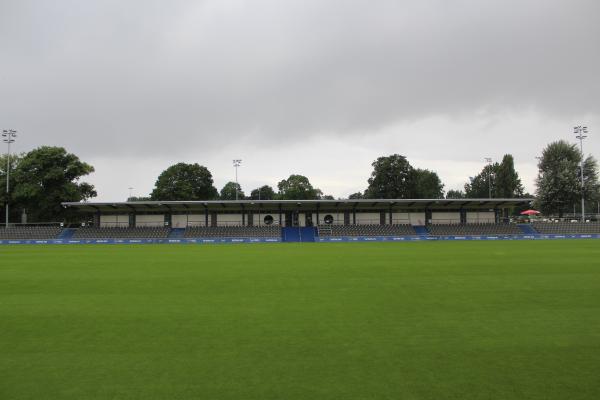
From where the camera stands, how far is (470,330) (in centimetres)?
679

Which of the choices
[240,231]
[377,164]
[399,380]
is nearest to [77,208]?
[240,231]

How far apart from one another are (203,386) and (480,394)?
124 inches

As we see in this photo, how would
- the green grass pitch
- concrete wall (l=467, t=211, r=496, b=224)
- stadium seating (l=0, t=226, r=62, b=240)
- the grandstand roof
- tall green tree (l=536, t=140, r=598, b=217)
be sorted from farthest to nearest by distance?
1. tall green tree (l=536, t=140, r=598, b=217)
2. concrete wall (l=467, t=211, r=496, b=224)
3. the grandstand roof
4. stadium seating (l=0, t=226, r=62, b=240)
5. the green grass pitch

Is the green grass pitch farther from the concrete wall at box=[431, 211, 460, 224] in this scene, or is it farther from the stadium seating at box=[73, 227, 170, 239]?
the concrete wall at box=[431, 211, 460, 224]

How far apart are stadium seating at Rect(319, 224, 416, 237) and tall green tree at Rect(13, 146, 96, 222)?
1388 inches

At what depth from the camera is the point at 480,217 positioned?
5459 centimetres

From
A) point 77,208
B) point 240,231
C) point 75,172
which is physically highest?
point 75,172

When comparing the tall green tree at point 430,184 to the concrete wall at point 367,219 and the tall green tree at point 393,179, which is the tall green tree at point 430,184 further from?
the concrete wall at point 367,219

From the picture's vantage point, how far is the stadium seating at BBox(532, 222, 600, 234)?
48.6 m

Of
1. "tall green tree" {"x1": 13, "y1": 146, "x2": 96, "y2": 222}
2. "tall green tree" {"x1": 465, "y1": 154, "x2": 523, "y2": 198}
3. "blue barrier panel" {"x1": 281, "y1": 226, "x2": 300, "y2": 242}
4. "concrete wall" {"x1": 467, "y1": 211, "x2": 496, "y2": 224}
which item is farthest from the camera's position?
"tall green tree" {"x1": 465, "y1": 154, "x2": 523, "y2": 198}

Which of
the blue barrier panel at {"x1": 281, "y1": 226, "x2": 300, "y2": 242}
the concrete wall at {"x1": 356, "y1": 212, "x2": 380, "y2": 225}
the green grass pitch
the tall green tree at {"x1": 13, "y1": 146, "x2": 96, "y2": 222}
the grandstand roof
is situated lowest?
the blue barrier panel at {"x1": 281, "y1": 226, "x2": 300, "y2": 242}

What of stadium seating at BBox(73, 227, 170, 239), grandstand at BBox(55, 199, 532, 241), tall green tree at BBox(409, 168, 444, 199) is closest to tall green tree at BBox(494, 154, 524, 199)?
tall green tree at BBox(409, 168, 444, 199)

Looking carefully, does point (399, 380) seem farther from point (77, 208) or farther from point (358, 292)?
point (77, 208)

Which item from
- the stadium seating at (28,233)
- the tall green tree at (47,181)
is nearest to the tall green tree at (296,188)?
the tall green tree at (47,181)
